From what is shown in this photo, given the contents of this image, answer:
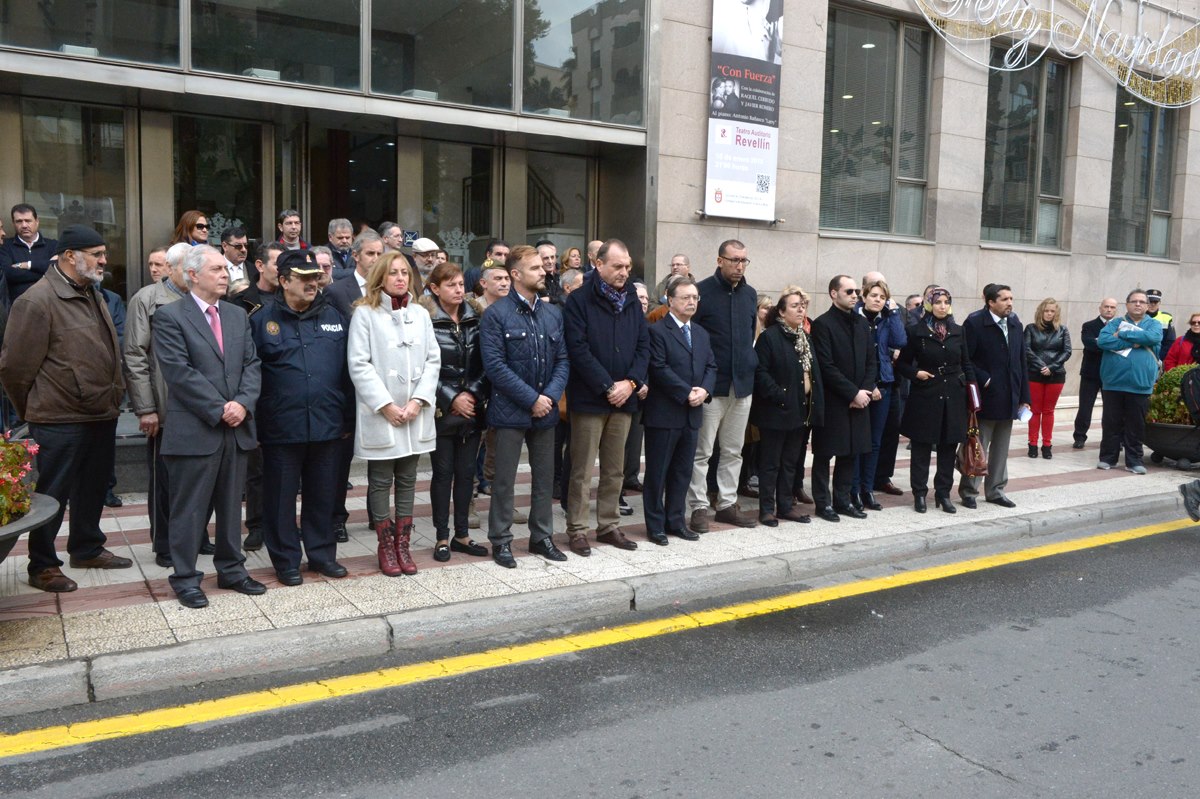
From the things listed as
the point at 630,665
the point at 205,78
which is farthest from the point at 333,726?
the point at 205,78

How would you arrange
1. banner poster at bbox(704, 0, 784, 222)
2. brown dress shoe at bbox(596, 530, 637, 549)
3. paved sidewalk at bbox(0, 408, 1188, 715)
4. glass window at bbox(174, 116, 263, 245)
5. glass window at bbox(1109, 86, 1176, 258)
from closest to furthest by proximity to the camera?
paved sidewalk at bbox(0, 408, 1188, 715), brown dress shoe at bbox(596, 530, 637, 549), glass window at bbox(174, 116, 263, 245), banner poster at bbox(704, 0, 784, 222), glass window at bbox(1109, 86, 1176, 258)

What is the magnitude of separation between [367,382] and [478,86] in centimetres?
657

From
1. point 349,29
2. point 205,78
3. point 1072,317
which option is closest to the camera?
point 205,78

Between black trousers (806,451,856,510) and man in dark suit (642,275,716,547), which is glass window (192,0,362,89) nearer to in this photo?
man in dark suit (642,275,716,547)

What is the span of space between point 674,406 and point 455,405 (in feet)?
5.57

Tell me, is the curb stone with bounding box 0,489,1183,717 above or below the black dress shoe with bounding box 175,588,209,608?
below

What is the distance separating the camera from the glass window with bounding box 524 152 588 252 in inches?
502

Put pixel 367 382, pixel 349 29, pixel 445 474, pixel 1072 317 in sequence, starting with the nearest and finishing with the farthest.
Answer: pixel 367 382, pixel 445 474, pixel 349 29, pixel 1072 317

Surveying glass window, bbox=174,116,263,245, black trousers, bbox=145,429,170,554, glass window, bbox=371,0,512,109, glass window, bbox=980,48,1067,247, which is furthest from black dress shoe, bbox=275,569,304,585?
glass window, bbox=980,48,1067,247

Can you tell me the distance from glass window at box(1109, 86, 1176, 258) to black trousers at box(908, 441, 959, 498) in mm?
11933

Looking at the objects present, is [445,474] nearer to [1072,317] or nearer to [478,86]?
[478,86]

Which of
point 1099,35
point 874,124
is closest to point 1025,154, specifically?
point 1099,35

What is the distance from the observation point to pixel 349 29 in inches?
415

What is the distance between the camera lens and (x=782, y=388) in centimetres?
777
